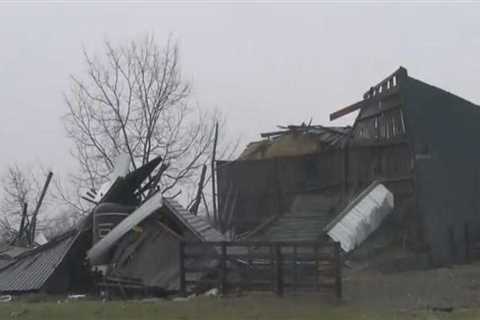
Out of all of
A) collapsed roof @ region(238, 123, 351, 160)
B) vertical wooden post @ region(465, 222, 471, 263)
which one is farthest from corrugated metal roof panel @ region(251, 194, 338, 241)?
vertical wooden post @ region(465, 222, 471, 263)

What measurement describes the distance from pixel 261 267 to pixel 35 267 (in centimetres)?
789

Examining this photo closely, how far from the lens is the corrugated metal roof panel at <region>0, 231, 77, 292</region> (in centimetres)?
1728

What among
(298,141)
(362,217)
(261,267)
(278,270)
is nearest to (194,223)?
(261,267)

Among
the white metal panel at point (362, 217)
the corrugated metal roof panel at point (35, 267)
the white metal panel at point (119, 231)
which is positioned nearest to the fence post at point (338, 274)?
the white metal panel at point (362, 217)

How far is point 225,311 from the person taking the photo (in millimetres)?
11133

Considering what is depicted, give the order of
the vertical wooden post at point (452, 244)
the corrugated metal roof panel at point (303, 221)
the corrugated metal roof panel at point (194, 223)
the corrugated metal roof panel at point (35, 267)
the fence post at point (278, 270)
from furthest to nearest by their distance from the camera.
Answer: the vertical wooden post at point (452, 244) < the corrugated metal roof panel at point (303, 221) < the corrugated metal roof panel at point (35, 267) < the corrugated metal roof panel at point (194, 223) < the fence post at point (278, 270)

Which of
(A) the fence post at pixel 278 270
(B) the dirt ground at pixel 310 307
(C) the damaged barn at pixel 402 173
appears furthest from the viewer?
(C) the damaged barn at pixel 402 173

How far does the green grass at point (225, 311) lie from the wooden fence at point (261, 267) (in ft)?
1.08

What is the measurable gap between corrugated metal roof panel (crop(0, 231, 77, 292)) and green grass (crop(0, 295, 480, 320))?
458 cm

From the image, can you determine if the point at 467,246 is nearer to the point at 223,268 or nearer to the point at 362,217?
the point at 362,217

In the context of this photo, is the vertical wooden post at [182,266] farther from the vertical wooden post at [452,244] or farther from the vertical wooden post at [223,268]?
the vertical wooden post at [452,244]

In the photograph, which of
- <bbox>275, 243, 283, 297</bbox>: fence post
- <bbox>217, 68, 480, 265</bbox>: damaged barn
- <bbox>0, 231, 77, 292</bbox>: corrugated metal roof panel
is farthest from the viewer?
<bbox>217, 68, 480, 265</bbox>: damaged barn

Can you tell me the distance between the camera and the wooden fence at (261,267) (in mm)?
12141

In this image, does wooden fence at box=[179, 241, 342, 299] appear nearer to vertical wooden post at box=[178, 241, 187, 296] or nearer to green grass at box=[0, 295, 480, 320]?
vertical wooden post at box=[178, 241, 187, 296]
